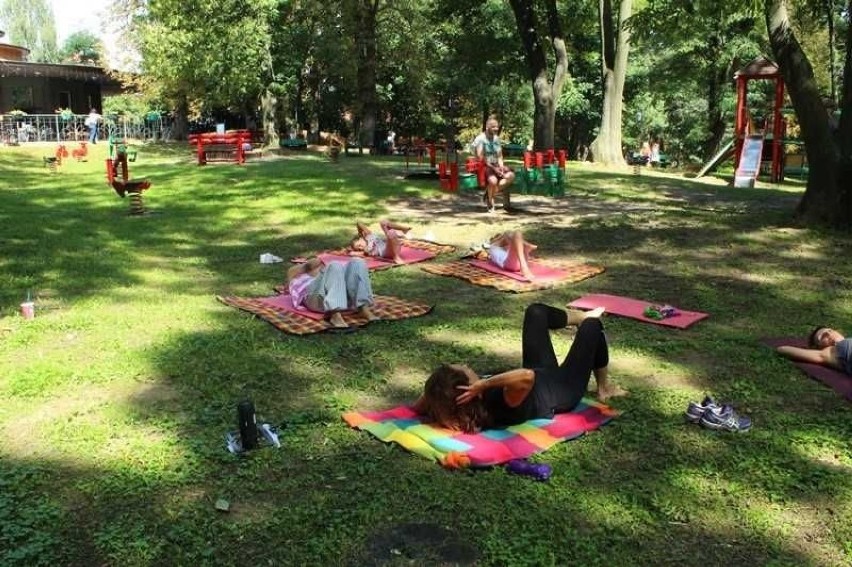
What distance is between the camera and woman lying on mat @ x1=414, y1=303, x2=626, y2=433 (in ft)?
14.4

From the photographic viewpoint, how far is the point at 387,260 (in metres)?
9.49

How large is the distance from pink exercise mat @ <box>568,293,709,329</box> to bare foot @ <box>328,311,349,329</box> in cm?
232

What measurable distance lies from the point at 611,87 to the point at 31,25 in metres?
71.4

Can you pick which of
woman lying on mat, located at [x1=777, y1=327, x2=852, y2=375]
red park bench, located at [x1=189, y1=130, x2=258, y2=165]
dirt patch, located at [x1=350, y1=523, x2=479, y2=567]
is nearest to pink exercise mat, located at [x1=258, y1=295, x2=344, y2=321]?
dirt patch, located at [x1=350, y1=523, x2=479, y2=567]

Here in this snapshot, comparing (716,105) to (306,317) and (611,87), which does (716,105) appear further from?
(306,317)

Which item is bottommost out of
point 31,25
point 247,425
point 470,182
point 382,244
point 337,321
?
point 247,425

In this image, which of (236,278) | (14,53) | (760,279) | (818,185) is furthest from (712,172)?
(14,53)

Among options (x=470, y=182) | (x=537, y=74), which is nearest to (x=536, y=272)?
(x=470, y=182)

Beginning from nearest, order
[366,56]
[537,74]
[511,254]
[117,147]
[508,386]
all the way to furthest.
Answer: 1. [508,386]
2. [511,254]
3. [117,147]
4. [537,74]
5. [366,56]

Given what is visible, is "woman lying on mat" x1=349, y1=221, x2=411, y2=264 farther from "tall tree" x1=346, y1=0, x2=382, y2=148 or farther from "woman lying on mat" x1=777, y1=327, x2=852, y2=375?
"tall tree" x1=346, y1=0, x2=382, y2=148

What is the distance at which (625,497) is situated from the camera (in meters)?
3.83

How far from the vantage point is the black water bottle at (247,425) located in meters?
4.25

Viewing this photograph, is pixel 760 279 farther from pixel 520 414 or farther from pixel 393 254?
pixel 520 414

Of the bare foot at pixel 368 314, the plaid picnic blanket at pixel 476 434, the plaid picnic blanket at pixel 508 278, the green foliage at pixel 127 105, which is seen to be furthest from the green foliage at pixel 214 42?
the plaid picnic blanket at pixel 476 434
